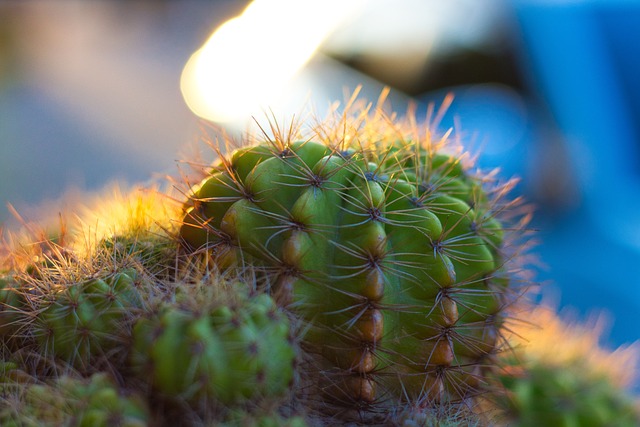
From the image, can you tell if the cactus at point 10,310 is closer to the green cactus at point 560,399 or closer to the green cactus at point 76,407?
the green cactus at point 76,407

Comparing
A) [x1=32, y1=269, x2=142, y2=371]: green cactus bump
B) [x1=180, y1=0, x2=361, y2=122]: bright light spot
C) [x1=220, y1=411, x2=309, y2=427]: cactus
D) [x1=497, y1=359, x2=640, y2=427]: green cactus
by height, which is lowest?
[x1=32, y1=269, x2=142, y2=371]: green cactus bump

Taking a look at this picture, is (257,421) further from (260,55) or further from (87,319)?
(260,55)

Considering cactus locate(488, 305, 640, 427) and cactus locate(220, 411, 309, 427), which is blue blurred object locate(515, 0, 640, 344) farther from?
cactus locate(220, 411, 309, 427)

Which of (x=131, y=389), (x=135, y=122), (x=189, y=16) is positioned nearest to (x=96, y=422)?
(x=131, y=389)

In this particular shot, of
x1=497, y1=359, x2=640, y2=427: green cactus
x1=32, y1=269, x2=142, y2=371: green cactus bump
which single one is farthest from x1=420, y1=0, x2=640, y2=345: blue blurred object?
x1=32, y1=269, x2=142, y2=371: green cactus bump

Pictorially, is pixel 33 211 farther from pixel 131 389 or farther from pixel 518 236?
pixel 518 236

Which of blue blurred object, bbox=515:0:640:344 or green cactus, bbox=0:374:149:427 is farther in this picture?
blue blurred object, bbox=515:0:640:344

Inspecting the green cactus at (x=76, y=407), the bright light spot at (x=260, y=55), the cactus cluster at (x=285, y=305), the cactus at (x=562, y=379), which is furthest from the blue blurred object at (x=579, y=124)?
the green cactus at (x=76, y=407)

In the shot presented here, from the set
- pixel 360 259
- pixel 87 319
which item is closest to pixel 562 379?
pixel 360 259
